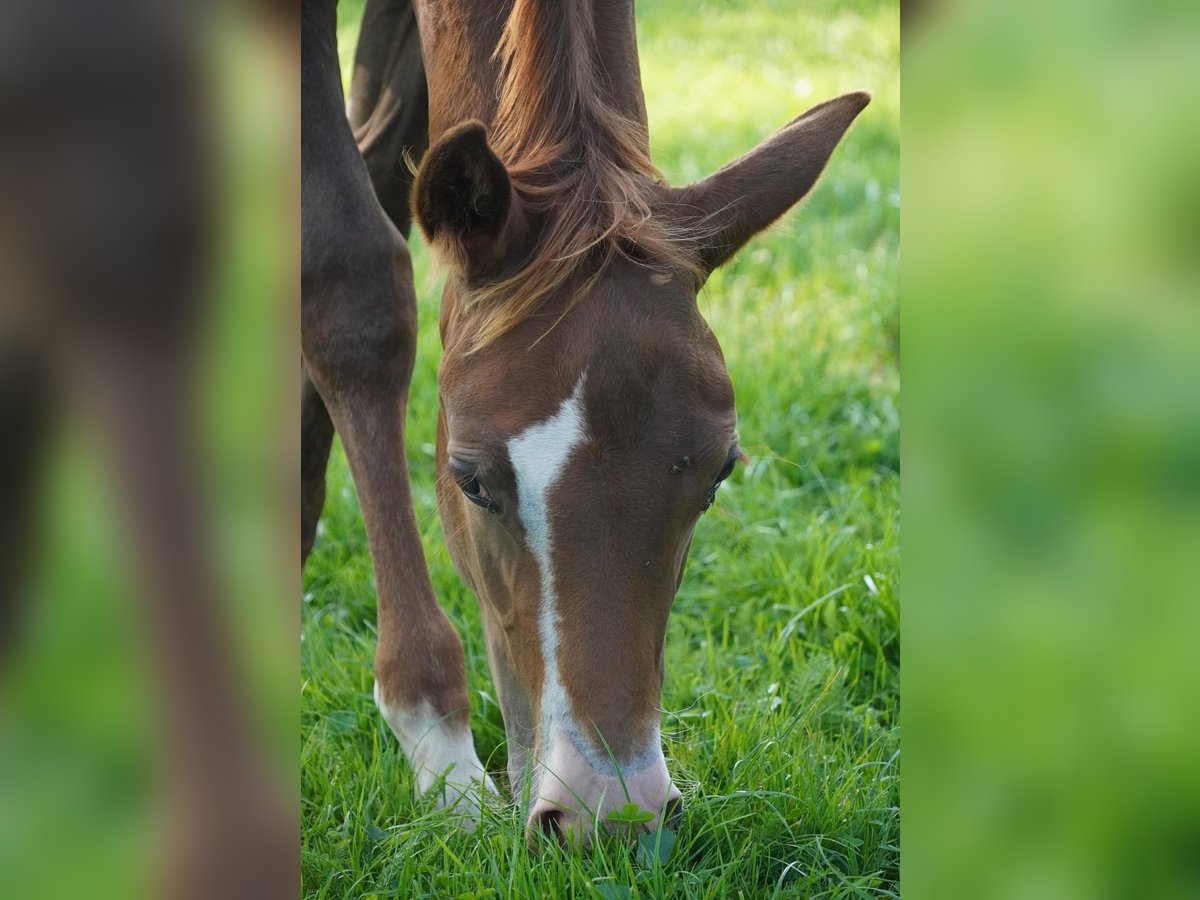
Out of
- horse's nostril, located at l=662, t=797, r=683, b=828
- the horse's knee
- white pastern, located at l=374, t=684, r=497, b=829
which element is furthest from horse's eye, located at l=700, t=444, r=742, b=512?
the horse's knee

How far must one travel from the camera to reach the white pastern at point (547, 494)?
6.50 ft

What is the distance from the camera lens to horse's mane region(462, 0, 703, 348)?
2133 mm

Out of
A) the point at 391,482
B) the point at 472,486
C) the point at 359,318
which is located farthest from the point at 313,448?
the point at 472,486

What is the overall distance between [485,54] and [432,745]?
153cm

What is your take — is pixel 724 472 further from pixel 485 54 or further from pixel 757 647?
pixel 757 647

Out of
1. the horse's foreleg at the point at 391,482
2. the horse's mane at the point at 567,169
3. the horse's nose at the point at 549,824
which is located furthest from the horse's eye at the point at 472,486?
the horse's foreleg at the point at 391,482

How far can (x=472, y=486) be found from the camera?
214 cm

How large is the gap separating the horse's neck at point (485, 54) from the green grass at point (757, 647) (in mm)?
442

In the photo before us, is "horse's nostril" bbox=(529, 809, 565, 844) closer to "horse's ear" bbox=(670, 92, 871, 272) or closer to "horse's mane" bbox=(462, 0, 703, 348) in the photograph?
"horse's mane" bbox=(462, 0, 703, 348)

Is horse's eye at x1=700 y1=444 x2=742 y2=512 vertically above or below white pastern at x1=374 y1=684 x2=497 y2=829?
above

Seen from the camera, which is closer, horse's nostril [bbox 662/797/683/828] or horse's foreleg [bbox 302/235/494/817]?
horse's nostril [bbox 662/797/683/828]

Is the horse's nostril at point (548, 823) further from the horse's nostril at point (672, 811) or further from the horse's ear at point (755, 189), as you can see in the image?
the horse's ear at point (755, 189)
